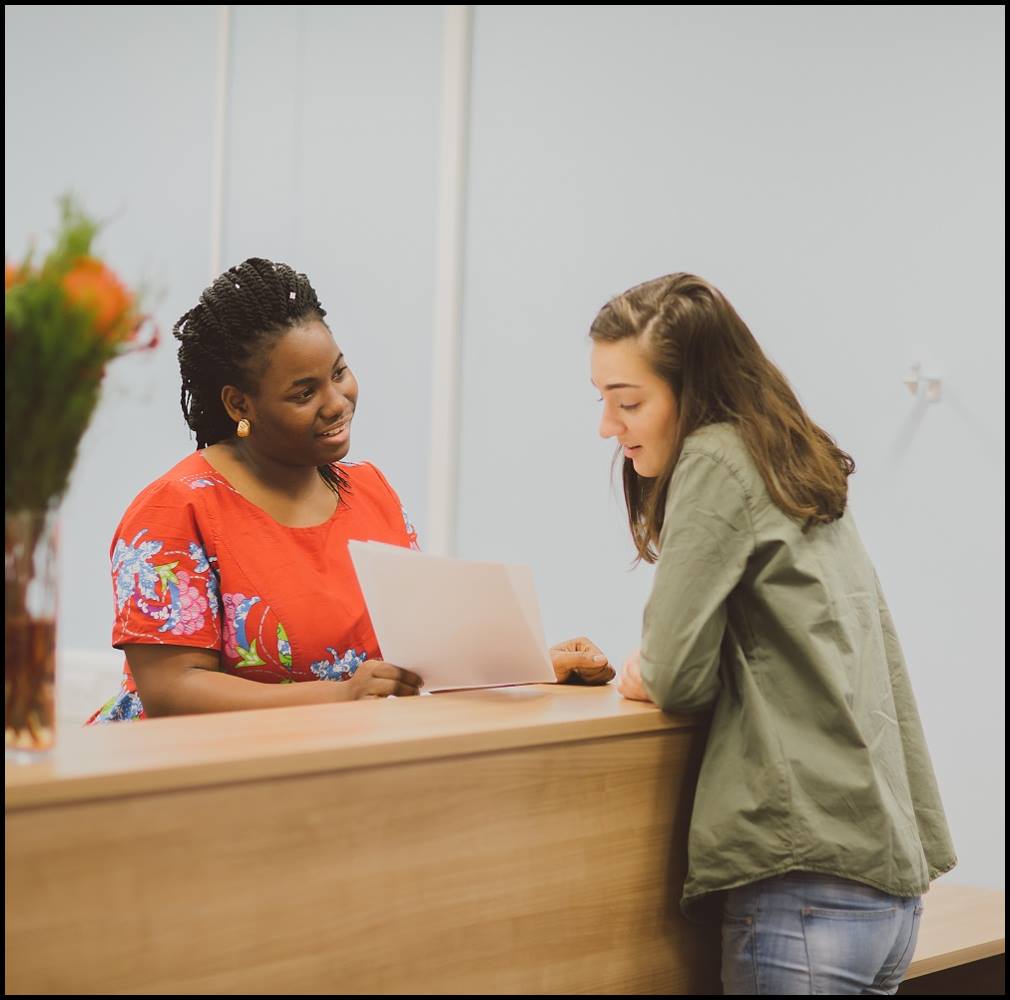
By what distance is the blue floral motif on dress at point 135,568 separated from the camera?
172 cm

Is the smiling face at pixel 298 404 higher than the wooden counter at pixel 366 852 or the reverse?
higher

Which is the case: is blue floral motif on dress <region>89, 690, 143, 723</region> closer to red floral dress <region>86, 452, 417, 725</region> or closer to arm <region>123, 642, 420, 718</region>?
red floral dress <region>86, 452, 417, 725</region>

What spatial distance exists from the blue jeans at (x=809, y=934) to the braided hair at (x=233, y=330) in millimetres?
985

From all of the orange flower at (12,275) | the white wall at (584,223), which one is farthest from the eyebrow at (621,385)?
the white wall at (584,223)

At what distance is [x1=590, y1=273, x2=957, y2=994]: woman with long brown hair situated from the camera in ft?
Result: 4.72

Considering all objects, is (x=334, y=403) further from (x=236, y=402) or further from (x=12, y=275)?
(x=12, y=275)

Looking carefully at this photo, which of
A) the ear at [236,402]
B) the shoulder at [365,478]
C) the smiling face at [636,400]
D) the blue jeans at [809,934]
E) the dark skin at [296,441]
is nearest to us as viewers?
the blue jeans at [809,934]

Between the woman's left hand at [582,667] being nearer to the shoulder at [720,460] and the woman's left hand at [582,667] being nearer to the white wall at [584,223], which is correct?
the shoulder at [720,460]

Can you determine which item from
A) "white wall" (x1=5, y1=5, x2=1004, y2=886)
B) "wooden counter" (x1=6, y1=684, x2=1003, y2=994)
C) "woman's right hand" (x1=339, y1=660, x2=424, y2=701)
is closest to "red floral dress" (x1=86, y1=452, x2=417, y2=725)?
"woman's right hand" (x1=339, y1=660, x2=424, y2=701)

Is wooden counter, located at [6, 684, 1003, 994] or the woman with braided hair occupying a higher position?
the woman with braided hair

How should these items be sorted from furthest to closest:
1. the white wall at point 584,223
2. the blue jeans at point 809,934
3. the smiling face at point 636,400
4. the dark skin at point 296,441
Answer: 1. the white wall at point 584,223
2. the dark skin at point 296,441
3. the smiling face at point 636,400
4. the blue jeans at point 809,934

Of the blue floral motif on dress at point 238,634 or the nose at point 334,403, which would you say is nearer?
the blue floral motif on dress at point 238,634

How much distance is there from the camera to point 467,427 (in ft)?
13.1

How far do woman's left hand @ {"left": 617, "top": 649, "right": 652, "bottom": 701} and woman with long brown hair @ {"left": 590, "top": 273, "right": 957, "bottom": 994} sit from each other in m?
0.06
